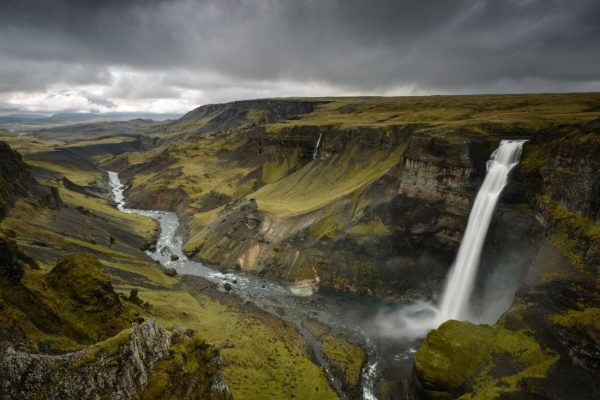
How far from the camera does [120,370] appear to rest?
59.3 ft

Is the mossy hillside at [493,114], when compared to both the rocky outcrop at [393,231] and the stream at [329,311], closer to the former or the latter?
the rocky outcrop at [393,231]

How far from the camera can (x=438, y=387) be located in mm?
35031

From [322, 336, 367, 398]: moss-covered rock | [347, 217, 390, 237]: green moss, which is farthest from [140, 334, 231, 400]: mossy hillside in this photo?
[347, 217, 390, 237]: green moss

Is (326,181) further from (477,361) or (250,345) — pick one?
(477,361)

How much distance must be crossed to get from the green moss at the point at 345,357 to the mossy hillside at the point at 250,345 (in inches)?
99.4

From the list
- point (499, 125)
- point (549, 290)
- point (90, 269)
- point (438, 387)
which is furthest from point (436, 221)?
point (90, 269)

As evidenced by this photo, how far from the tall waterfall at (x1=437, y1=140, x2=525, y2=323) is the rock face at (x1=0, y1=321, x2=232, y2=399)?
1653 inches

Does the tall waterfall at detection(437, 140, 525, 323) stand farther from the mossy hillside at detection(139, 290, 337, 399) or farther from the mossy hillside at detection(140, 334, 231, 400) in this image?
the mossy hillside at detection(140, 334, 231, 400)

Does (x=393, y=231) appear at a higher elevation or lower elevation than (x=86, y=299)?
lower

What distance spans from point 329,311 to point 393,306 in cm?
1068

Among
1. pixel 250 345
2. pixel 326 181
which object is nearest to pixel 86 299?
pixel 250 345

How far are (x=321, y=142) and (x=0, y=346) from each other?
374ft

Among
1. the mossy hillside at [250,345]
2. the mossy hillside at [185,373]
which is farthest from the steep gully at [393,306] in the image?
the mossy hillside at [185,373]

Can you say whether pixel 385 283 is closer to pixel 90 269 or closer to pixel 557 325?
pixel 557 325
